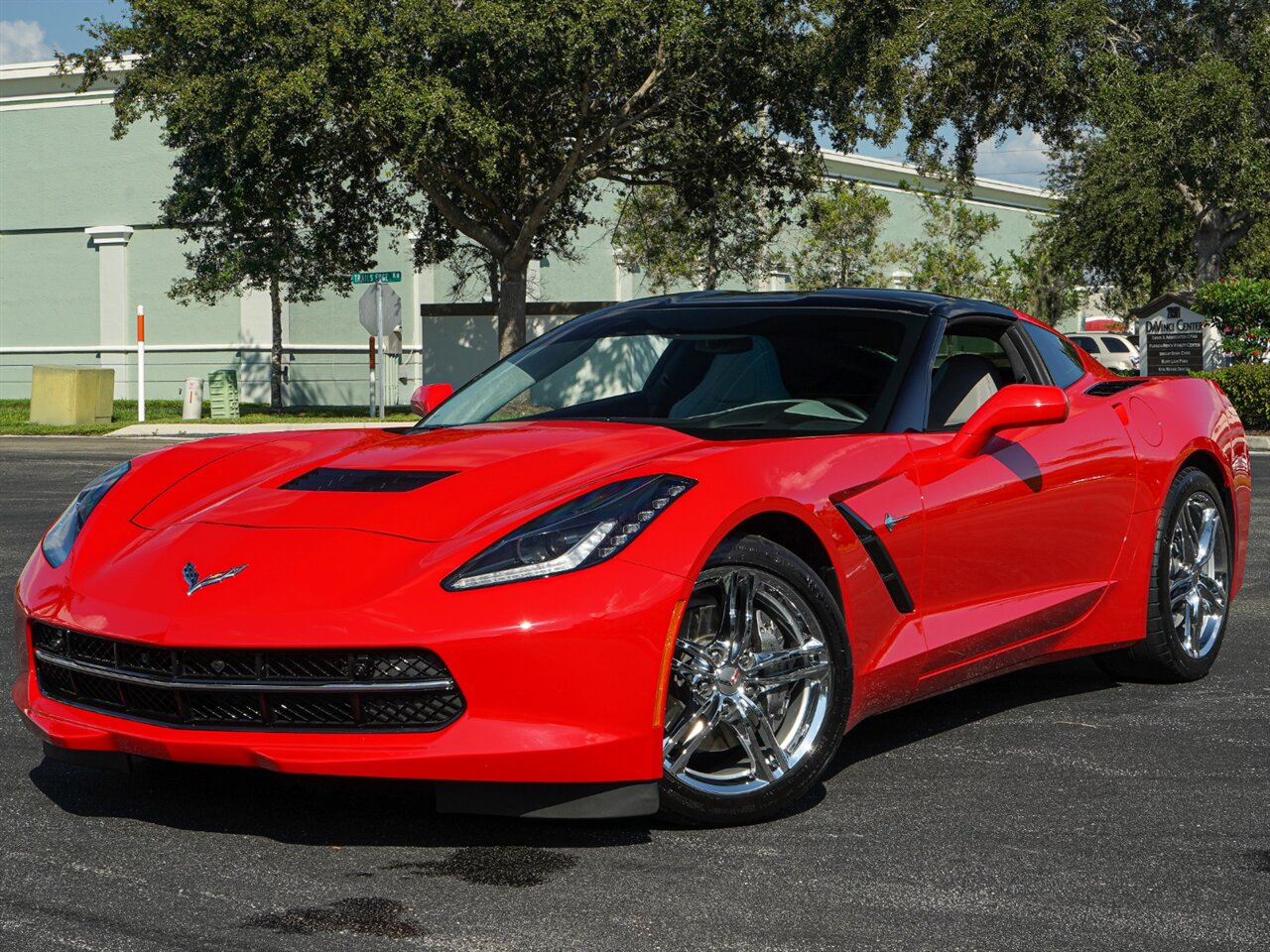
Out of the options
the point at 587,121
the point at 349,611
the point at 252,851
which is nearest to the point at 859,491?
the point at 349,611

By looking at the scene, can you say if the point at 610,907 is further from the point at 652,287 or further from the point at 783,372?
the point at 652,287

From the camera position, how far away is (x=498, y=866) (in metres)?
3.77

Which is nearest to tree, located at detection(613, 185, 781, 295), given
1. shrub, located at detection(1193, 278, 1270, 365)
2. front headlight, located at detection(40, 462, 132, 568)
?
shrub, located at detection(1193, 278, 1270, 365)

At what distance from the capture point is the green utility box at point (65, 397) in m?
31.9

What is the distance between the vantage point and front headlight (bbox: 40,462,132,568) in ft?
14.5

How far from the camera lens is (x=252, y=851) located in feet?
12.7

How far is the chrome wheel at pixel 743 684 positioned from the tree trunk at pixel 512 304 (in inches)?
1144

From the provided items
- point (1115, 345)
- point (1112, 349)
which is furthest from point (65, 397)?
point (1115, 345)

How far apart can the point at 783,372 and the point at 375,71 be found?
76.1 ft

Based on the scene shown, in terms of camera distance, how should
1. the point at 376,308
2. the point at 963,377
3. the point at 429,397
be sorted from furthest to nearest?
the point at 376,308, the point at 429,397, the point at 963,377

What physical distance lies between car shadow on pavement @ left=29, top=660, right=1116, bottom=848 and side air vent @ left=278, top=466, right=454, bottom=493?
728 millimetres

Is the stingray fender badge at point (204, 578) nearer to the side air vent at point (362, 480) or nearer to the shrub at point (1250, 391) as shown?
the side air vent at point (362, 480)

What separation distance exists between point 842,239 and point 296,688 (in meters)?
42.3

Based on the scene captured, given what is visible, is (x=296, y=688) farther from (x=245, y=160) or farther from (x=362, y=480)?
(x=245, y=160)
